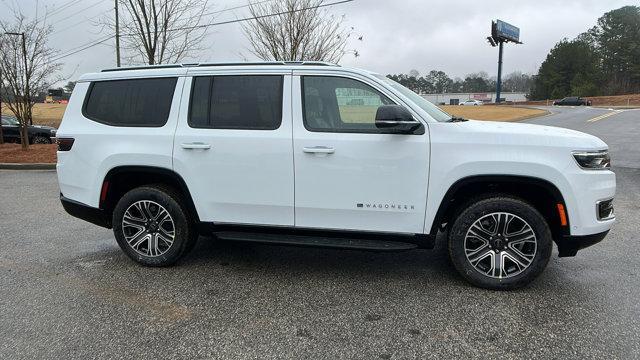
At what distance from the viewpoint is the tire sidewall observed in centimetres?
461

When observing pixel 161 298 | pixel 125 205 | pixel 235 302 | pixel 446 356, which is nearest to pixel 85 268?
pixel 125 205

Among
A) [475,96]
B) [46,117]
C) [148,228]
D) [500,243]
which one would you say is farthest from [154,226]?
[475,96]

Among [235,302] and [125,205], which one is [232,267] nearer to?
[235,302]

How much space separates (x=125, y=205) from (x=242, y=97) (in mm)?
1587

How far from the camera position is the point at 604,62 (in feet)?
282

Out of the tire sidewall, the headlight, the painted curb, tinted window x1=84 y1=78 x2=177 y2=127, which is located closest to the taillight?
tinted window x1=84 y1=78 x2=177 y2=127

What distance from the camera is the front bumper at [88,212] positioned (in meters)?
4.85

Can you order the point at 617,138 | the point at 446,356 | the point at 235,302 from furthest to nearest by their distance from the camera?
the point at 617,138, the point at 235,302, the point at 446,356

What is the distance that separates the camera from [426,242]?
414 centimetres

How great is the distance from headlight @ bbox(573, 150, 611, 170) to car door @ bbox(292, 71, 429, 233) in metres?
1.18

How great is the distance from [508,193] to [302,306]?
77.7 inches

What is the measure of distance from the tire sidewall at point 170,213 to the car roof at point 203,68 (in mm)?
1129

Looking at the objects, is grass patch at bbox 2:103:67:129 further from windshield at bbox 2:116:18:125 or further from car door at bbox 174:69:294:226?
car door at bbox 174:69:294:226

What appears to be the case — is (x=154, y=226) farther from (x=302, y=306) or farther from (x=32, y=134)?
(x=32, y=134)
